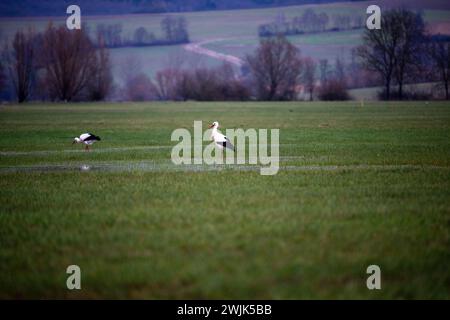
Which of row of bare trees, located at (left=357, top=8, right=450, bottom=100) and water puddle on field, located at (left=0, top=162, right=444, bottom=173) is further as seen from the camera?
row of bare trees, located at (left=357, top=8, right=450, bottom=100)

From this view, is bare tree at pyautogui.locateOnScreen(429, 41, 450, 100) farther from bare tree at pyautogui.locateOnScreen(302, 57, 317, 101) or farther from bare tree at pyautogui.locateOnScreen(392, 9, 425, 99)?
bare tree at pyautogui.locateOnScreen(302, 57, 317, 101)

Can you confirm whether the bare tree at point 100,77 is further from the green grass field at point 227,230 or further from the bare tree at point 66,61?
the green grass field at point 227,230

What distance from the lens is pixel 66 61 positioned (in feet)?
357

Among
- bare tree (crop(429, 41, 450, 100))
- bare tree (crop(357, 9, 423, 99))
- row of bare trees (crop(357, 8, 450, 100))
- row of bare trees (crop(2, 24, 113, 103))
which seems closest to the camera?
bare tree (crop(429, 41, 450, 100))

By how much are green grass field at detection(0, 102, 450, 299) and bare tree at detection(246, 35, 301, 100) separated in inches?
4156

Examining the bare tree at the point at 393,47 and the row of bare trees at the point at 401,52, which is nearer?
the row of bare trees at the point at 401,52

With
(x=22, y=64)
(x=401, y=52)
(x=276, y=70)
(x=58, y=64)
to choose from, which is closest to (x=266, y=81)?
(x=276, y=70)

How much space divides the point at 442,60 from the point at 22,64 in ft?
226

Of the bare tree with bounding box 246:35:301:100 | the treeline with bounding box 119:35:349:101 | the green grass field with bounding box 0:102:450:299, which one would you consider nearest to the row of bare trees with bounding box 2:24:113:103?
the treeline with bounding box 119:35:349:101

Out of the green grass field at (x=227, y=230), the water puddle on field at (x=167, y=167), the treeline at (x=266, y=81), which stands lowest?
the green grass field at (x=227, y=230)

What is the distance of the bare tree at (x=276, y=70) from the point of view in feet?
409

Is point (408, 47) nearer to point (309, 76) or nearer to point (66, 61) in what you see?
point (309, 76)

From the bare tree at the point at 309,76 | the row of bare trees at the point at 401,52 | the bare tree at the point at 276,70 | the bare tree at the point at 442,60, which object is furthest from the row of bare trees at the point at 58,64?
the bare tree at the point at 442,60

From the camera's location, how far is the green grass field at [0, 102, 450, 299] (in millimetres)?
8102
